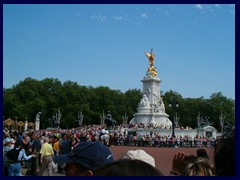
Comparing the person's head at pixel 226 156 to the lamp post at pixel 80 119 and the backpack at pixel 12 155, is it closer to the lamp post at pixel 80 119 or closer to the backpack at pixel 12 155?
the backpack at pixel 12 155

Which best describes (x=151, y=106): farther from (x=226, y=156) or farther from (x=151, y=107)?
(x=226, y=156)

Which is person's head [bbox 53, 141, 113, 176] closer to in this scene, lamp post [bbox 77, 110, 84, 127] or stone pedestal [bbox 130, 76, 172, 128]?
stone pedestal [bbox 130, 76, 172, 128]

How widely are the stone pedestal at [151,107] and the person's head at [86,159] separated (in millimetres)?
48153

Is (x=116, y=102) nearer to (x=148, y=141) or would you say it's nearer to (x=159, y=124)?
(x=159, y=124)

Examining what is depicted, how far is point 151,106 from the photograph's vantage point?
52.8m

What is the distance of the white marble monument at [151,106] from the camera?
51.7 meters

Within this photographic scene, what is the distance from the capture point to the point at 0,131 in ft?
8.19

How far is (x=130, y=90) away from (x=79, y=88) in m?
12.5

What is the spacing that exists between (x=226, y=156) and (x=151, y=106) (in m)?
50.9

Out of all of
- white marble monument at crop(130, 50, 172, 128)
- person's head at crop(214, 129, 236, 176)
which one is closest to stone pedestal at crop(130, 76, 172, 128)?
white marble monument at crop(130, 50, 172, 128)

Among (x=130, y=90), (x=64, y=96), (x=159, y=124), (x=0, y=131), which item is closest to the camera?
(x=0, y=131)

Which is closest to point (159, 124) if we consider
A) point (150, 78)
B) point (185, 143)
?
point (150, 78)

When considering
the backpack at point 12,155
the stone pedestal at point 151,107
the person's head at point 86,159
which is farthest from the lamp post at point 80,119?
the person's head at point 86,159

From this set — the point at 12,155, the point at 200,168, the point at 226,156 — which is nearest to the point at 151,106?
the point at 12,155
